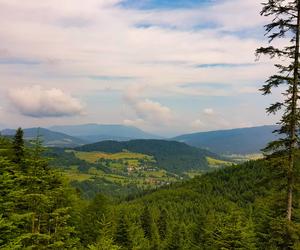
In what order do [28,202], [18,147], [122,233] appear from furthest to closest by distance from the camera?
[122,233] → [18,147] → [28,202]

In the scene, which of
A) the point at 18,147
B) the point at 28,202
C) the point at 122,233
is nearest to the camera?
the point at 28,202

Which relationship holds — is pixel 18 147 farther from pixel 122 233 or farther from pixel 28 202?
pixel 122 233

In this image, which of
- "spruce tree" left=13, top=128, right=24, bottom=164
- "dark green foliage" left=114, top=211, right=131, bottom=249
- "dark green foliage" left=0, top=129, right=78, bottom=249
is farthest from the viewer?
"dark green foliage" left=114, top=211, right=131, bottom=249

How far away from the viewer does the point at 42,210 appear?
2727 centimetres

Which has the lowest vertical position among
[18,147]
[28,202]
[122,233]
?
[122,233]

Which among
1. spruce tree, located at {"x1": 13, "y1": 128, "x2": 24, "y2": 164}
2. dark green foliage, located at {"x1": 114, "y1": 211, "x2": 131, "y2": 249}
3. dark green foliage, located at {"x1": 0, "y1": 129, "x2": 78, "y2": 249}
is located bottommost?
dark green foliage, located at {"x1": 114, "y1": 211, "x2": 131, "y2": 249}

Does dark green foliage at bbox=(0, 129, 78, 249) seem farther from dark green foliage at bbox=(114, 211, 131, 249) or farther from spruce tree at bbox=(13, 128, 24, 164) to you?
dark green foliage at bbox=(114, 211, 131, 249)

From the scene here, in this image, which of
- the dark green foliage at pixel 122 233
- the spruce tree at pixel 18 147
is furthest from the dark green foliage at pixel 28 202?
the dark green foliage at pixel 122 233

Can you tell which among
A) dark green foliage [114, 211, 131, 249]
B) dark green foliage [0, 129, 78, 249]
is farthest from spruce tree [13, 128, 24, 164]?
dark green foliage [114, 211, 131, 249]

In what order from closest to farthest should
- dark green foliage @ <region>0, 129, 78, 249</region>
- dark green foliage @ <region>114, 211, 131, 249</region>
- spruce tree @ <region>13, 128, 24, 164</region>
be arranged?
dark green foliage @ <region>0, 129, 78, 249</region> → spruce tree @ <region>13, 128, 24, 164</region> → dark green foliage @ <region>114, 211, 131, 249</region>

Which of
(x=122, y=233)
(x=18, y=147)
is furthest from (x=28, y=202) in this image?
(x=122, y=233)

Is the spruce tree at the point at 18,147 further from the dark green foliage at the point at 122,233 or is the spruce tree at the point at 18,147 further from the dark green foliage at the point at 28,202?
the dark green foliage at the point at 122,233

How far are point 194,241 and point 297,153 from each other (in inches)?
2948

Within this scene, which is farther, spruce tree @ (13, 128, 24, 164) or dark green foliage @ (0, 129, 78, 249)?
spruce tree @ (13, 128, 24, 164)
